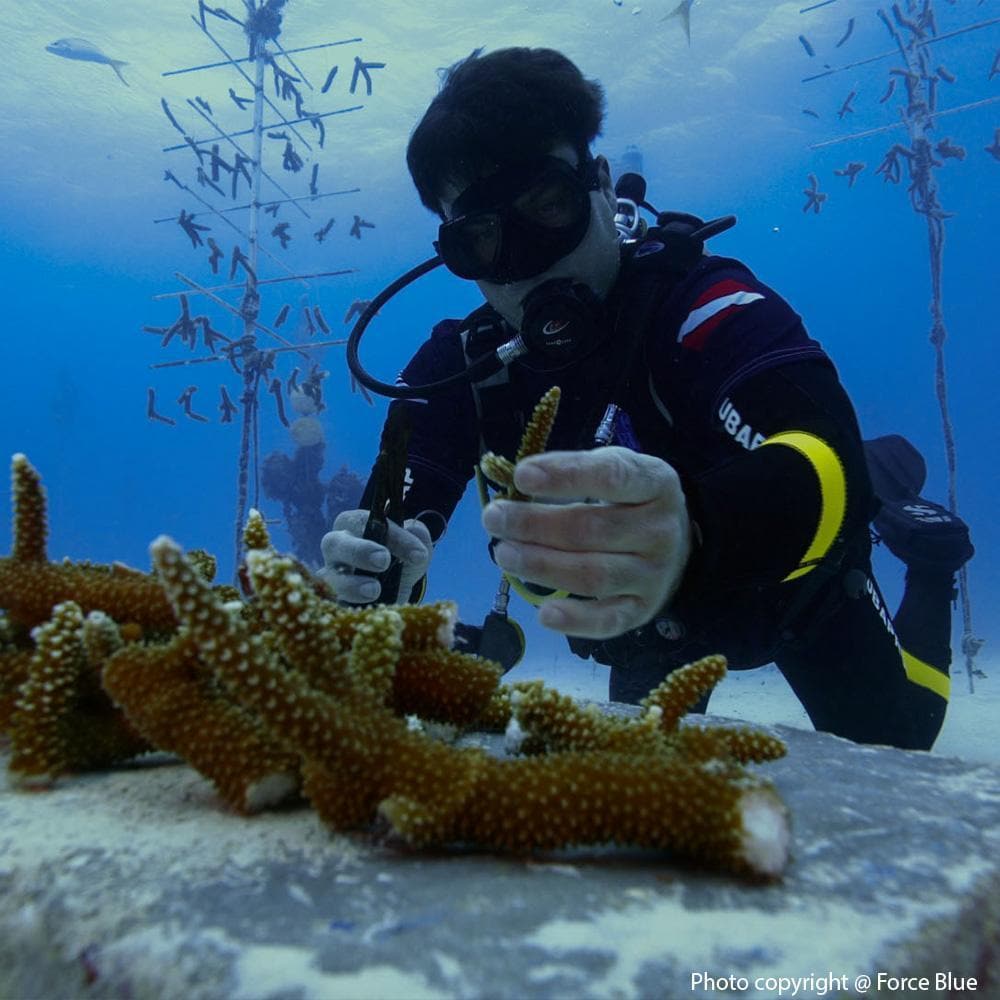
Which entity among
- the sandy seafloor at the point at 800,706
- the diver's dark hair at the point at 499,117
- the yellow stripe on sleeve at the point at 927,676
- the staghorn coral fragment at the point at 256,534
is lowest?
the sandy seafloor at the point at 800,706

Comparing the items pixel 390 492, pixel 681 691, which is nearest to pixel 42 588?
pixel 390 492

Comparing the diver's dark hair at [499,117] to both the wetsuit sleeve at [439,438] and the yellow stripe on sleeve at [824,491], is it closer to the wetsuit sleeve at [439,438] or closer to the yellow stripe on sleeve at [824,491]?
the wetsuit sleeve at [439,438]

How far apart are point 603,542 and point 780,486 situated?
0.90 metres

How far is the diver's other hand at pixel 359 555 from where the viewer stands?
121 inches

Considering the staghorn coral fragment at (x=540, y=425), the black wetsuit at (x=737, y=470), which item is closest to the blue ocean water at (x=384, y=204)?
the black wetsuit at (x=737, y=470)

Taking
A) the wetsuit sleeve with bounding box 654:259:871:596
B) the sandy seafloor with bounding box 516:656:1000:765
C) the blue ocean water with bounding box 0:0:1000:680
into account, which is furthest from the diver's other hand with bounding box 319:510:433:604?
the blue ocean water with bounding box 0:0:1000:680

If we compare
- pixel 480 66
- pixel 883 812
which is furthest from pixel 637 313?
pixel 883 812

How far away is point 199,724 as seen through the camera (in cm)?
144

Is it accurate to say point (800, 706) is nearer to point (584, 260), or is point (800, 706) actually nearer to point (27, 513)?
point (584, 260)

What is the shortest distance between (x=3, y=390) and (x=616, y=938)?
13125cm

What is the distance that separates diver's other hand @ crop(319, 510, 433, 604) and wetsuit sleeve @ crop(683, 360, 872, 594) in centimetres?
152

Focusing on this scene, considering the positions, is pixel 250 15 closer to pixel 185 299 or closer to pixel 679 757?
pixel 185 299

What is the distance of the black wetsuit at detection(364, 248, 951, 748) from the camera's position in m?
2.22

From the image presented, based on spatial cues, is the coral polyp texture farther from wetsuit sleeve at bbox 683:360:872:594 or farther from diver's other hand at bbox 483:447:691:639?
wetsuit sleeve at bbox 683:360:872:594
